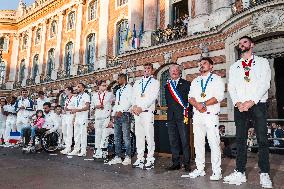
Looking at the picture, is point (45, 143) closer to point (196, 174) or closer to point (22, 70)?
point (196, 174)

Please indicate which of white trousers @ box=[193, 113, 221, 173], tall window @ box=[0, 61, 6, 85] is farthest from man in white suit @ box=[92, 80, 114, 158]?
tall window @ box=[0, 61, 6, 85]

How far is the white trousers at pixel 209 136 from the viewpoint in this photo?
15.0ft

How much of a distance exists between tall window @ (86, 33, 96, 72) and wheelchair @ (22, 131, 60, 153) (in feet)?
50.2

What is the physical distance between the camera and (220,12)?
42.1 feet

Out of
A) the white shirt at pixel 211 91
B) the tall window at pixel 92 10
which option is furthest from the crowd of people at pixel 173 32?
the tall window at pixel 92 10

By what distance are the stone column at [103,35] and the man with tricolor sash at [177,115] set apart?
16824mm

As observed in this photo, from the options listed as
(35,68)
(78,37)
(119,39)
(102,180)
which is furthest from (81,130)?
(35,68)

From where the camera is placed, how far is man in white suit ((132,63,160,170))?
5.71m

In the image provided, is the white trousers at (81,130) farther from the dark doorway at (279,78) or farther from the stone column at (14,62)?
the stone column at (14,62)

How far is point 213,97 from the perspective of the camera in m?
4.72

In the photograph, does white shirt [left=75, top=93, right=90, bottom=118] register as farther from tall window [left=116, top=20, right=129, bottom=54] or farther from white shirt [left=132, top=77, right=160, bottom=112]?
tall window [left=116, top=20, right=129, bottom=54]

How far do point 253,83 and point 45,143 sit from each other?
263 inches

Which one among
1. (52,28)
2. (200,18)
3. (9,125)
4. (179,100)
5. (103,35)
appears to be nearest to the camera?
(179,100)

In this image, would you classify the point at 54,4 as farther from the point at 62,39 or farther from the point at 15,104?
the point at 15,104
